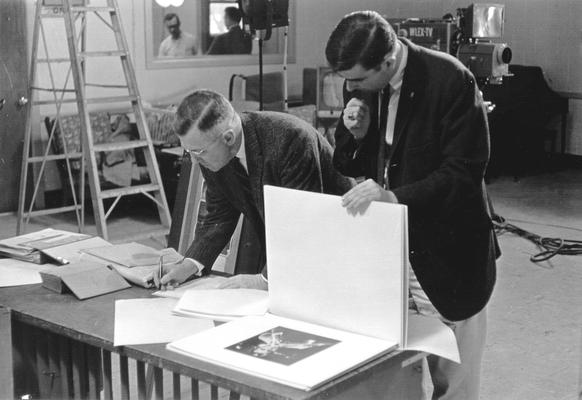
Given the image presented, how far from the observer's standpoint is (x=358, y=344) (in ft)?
6.43

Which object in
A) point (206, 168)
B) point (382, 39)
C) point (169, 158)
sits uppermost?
point (382, 39)

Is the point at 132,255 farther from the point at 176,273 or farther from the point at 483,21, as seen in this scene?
the point at 483,21

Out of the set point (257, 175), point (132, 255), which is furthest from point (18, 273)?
point (257, 175)

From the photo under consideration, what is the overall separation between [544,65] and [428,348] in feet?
26.3

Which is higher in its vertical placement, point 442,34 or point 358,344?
point 442,34

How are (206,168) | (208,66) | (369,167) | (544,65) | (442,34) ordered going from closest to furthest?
(369,167)
(206,168)
(442,34)
(208,66)
(544,65)

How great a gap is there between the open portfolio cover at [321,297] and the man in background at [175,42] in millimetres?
6110

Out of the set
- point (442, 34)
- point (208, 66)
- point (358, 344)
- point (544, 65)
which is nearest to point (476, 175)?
point (358, 344)

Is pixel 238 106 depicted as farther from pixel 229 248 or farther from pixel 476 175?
pixel 476 175

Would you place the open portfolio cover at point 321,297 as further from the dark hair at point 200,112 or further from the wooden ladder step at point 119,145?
the wooden ladder step at point 119,145

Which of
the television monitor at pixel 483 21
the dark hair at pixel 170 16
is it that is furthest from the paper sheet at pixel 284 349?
the dark hair at pixel 170 16

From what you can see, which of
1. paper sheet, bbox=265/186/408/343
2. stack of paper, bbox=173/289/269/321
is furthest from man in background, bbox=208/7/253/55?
paper sheet, bbox=265/186/408/343

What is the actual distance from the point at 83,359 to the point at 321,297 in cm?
76

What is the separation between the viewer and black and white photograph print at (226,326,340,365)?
1896mm
